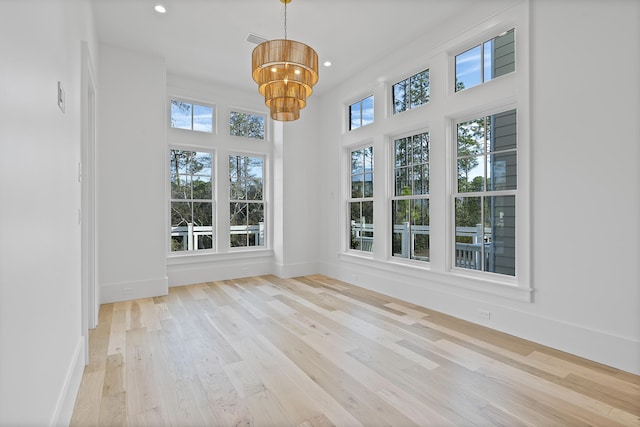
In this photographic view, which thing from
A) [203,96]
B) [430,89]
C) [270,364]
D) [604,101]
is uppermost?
[203,96]

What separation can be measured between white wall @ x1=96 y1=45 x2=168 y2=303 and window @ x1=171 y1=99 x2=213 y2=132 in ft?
2.09

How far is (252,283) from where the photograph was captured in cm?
540

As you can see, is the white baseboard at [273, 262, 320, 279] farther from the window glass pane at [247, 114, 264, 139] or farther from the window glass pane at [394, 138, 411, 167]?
the window glass pane at [394, 138, 411, 167]

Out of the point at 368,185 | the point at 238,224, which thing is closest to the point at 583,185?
the point at 368,185

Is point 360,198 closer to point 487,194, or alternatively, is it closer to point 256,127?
point 487,194

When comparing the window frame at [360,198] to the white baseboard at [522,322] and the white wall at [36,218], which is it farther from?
the white wall at [36,218]

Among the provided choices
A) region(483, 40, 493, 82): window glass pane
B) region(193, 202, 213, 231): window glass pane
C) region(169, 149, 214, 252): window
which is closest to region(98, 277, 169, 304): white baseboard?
region(169, 149, 214, 252): window

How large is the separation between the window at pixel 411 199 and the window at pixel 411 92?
16.9 inches

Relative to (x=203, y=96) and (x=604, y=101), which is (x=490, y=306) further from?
(x=203, y=96)

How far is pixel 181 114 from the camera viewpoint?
17.8 feet

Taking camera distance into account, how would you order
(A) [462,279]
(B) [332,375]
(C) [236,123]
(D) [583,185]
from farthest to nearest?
1. (C) [236,123]
2. (A) [462,279]
3. (D) [583,185]
4. (B) [332,375]

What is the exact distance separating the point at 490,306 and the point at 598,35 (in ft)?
8.43

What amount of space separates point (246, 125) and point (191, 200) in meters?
1.69

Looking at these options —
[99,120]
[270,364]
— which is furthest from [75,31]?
[270,364]
